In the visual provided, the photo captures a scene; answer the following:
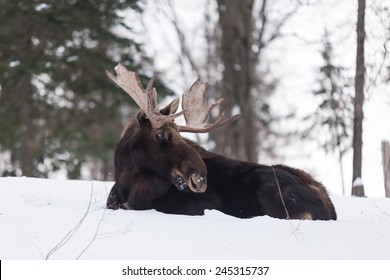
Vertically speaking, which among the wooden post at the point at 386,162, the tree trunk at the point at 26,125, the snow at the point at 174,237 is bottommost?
the tree trunk at the point at 26,125

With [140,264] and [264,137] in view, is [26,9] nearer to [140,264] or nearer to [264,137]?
[140,264]

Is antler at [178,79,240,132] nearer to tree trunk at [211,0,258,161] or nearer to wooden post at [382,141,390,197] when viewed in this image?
wooden post at [382,141,390,197]

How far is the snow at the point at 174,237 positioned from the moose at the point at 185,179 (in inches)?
28.8

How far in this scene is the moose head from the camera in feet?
24.3

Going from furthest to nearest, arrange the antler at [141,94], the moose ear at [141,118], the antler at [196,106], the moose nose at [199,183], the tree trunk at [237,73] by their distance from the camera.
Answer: the tree trunk at [237,73]
the antler at [196,106]
the moose ear at [141,118]
the antler at [141,94]
the moose nose at [199,183]

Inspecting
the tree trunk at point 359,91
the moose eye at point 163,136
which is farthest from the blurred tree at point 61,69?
the moose eye at point 163,136

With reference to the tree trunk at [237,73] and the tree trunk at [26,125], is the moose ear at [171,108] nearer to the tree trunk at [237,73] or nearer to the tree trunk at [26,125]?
the tree trunk at [237,73]

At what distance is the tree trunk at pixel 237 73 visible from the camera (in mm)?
18828

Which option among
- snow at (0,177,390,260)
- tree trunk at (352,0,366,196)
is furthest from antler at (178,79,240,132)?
tree trunk at (352,0,366,196)

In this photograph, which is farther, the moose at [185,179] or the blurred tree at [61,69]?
the blurred tree at [61,69]

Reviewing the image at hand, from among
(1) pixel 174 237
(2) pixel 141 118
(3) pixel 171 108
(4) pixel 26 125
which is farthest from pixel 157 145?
(4) pixel 26 125

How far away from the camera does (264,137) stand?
117ft

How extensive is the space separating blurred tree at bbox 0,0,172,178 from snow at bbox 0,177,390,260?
35.5 feet

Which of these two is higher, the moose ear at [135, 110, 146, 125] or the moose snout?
the moose ear at [135, 110, 146, 125]
